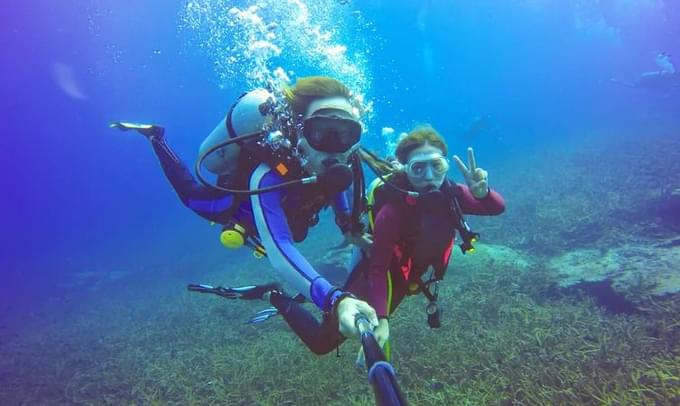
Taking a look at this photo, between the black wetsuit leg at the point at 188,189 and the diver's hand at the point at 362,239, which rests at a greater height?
the black wetsuit leg at the point at 188,189

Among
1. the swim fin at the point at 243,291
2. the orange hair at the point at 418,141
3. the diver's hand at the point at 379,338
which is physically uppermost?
the orange hair at the point at 418,141

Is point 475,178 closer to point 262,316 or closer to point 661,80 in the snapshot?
point 262,316

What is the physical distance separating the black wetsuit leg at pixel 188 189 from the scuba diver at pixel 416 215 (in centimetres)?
119

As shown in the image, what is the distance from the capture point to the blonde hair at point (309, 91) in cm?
324

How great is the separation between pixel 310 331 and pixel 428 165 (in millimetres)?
2000

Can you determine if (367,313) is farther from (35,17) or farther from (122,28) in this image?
(122,28)

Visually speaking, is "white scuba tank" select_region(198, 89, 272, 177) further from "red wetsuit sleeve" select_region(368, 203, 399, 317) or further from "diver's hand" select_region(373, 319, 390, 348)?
"diver's hand" select_region(373, 319, 390, 348)

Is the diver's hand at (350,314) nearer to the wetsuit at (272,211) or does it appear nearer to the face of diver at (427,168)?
the wetsuit at (272,211)

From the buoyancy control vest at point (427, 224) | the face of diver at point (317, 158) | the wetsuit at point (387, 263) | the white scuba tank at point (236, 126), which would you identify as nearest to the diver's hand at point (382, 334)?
the wetsuit at point (387, 263)

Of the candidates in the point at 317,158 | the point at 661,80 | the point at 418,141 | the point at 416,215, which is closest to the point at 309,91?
the point at 317,158

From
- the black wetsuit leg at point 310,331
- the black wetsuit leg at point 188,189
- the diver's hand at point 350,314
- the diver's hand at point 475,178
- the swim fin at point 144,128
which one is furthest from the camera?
the swim fin at point 144,128

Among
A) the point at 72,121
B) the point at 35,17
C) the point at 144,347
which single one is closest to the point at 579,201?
the point at 144,347

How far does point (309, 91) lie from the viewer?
3.24m

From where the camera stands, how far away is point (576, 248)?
9938 millimetres
